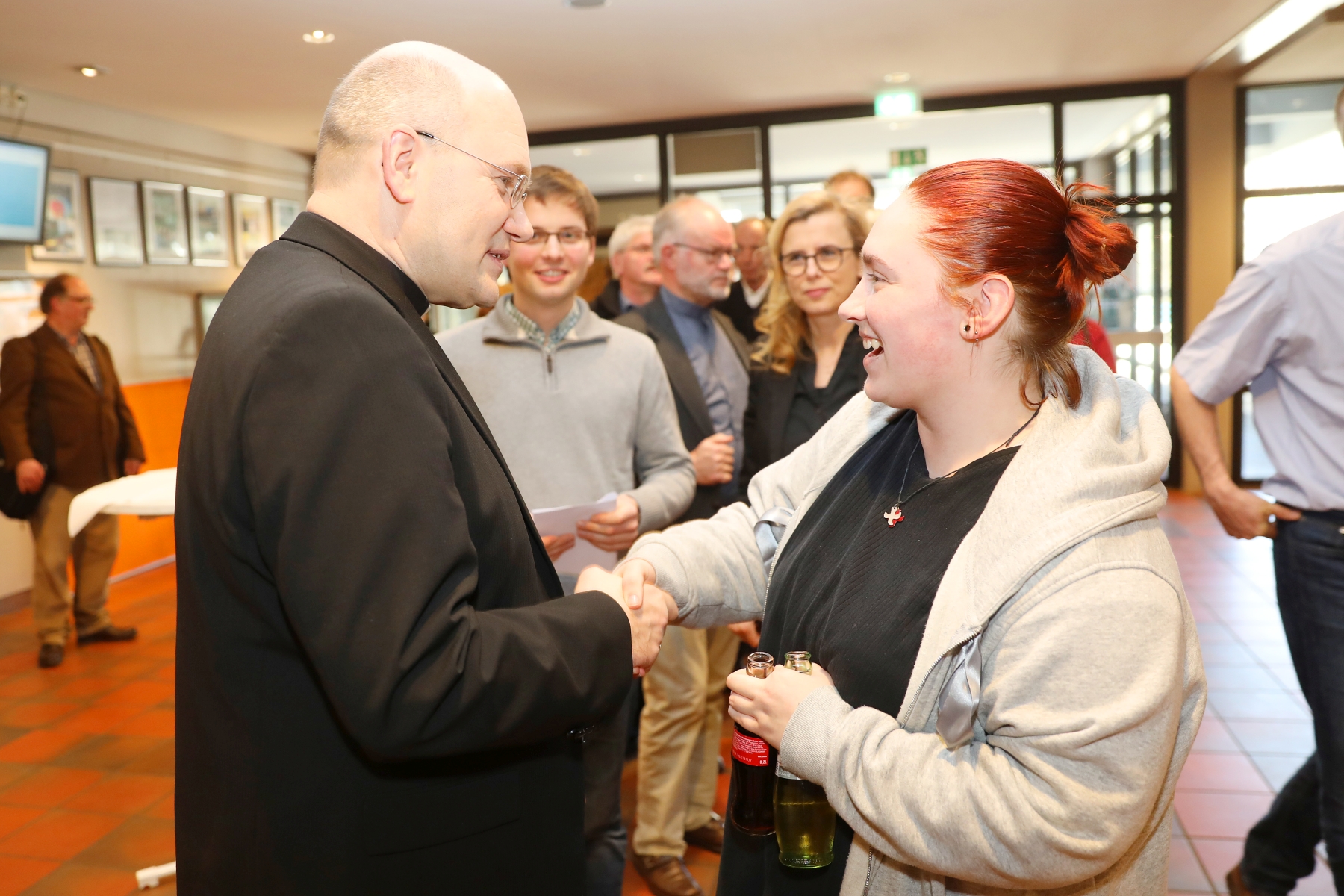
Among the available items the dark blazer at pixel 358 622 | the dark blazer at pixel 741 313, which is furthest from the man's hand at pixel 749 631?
the dark blazer at pixel 741 313

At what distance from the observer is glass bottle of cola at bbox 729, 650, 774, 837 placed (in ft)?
4.33

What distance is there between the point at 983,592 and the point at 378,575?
2.11 ft

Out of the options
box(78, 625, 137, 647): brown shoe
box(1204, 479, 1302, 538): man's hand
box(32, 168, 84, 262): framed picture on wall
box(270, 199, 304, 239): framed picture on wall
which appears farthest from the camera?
box(270, 199, 304, 239): framed picture on wall

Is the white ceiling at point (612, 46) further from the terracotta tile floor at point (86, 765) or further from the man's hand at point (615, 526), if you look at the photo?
the man's hand at point (615, 526)

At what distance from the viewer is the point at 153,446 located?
7227mm

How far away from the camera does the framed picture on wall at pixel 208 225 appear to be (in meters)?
7.88

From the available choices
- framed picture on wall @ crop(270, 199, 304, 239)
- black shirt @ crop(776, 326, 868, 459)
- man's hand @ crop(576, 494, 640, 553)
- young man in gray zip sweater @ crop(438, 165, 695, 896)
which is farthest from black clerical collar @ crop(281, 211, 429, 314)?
framed picture on wall @ crop(270, 199, 304, 239)

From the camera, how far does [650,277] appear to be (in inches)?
169

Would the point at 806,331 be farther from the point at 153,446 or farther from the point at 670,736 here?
the point at 153,446

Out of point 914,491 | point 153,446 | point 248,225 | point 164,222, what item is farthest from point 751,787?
point 248,225

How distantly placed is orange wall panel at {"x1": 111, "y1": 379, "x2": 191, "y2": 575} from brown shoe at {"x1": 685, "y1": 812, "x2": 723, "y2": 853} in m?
5.20

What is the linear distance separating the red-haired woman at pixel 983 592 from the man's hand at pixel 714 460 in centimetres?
149

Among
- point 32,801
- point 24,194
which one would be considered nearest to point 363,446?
point 32,801

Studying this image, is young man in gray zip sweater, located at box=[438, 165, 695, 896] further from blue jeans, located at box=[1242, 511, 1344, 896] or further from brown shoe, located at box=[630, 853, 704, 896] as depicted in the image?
blue jeans, located at box=[1242, 511, 1344, 896]
